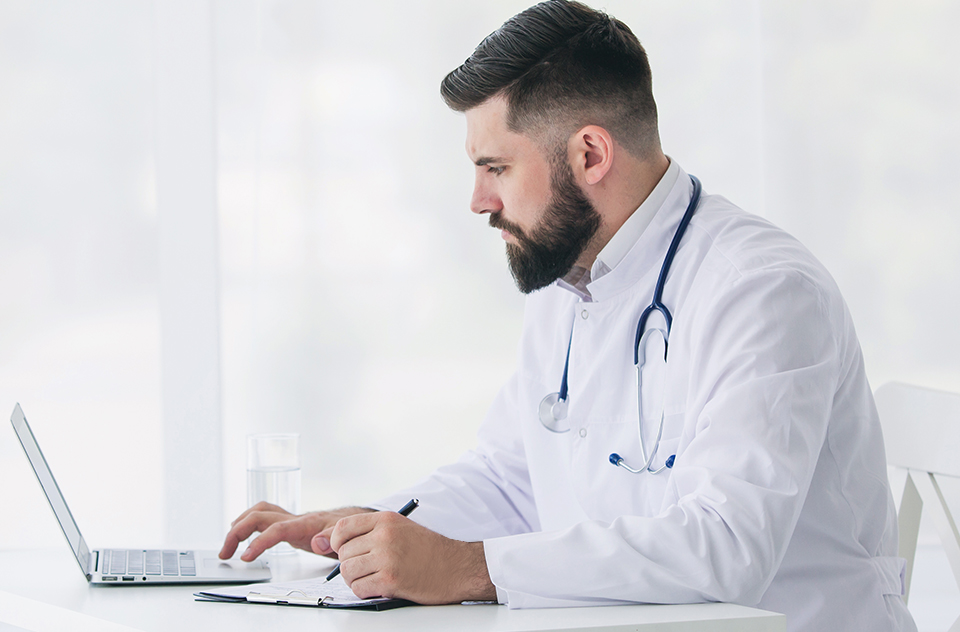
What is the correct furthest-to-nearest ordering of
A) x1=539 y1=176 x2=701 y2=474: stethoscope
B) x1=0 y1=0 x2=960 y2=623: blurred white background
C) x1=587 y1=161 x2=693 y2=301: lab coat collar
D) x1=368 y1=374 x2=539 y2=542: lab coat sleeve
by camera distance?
x1=0 y1=0 x2=960 y2=623: blurred white background → x1=368 y1=374 x2=539 y2=542: lab coat sleeve → x1=587 y1=161 x2=693 y2=301: lab coat collar → x1=539 y1=176 x2=701 y2=474: stethoscope

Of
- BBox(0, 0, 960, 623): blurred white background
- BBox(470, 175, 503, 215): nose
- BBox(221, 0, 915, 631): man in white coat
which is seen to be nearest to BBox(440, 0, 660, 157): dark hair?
BBox(221, 0, 915, 631): man in white coat

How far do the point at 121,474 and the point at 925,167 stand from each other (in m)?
2.29

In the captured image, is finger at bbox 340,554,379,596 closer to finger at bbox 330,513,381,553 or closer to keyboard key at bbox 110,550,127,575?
finger at bbox 330,513,381,553

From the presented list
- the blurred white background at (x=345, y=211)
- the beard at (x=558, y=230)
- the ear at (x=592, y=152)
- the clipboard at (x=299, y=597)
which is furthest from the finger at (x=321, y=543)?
the blurred white background at (x=345, y=211)

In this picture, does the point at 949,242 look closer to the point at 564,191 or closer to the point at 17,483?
the point at 564,191

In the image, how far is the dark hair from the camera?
136 cm

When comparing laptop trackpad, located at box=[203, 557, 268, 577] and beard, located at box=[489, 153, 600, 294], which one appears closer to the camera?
laptop trackpad, located at box=[203, 557, 268, 577]

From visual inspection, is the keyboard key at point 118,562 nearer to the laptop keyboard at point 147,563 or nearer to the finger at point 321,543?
the laptop keyboard at point 147,563

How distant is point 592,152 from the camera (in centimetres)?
136

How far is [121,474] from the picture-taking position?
250 centimetres

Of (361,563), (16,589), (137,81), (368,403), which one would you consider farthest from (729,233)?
(137,81)

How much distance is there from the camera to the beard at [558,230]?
1.37m

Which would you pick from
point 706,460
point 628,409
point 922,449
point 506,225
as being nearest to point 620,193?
point 506,225

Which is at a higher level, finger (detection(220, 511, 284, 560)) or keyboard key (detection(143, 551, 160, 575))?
finger (detection(220, 511, 284, 560))
